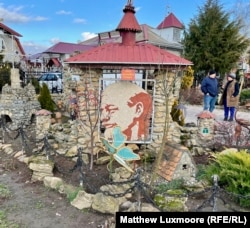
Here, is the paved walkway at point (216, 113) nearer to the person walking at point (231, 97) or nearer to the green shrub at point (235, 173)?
the person walking at point (231, 97)

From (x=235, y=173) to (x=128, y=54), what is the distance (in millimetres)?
3706

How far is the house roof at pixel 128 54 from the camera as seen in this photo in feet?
22.5

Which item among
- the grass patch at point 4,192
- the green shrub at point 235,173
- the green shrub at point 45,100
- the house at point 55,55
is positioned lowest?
the grass patch at point 4,192

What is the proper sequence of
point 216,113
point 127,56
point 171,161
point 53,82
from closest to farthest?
1. point 171,161
2. point 127,56
3. point 216,113
4. point 53,82

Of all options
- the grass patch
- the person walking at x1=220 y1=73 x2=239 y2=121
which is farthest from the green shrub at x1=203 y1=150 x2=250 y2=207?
the person walking at x1=220 y1=73 x2=239 y2=121

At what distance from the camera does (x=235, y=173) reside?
17.4 feet

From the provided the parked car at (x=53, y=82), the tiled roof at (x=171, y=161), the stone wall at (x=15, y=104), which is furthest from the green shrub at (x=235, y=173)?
the parked car at (x=53, y=82)

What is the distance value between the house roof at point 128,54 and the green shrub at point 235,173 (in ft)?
8.51

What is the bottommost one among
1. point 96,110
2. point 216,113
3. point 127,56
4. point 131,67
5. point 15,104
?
point 216,113

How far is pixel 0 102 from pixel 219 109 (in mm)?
9945

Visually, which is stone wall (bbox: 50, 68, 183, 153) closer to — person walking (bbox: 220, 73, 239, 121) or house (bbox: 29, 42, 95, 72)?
person walking (bbox: 220, 73, 239, 121)

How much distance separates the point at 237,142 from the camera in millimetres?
7973

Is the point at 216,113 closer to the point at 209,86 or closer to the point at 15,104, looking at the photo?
the point at 209,86

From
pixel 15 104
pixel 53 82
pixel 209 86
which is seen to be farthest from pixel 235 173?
pixel 53 82
